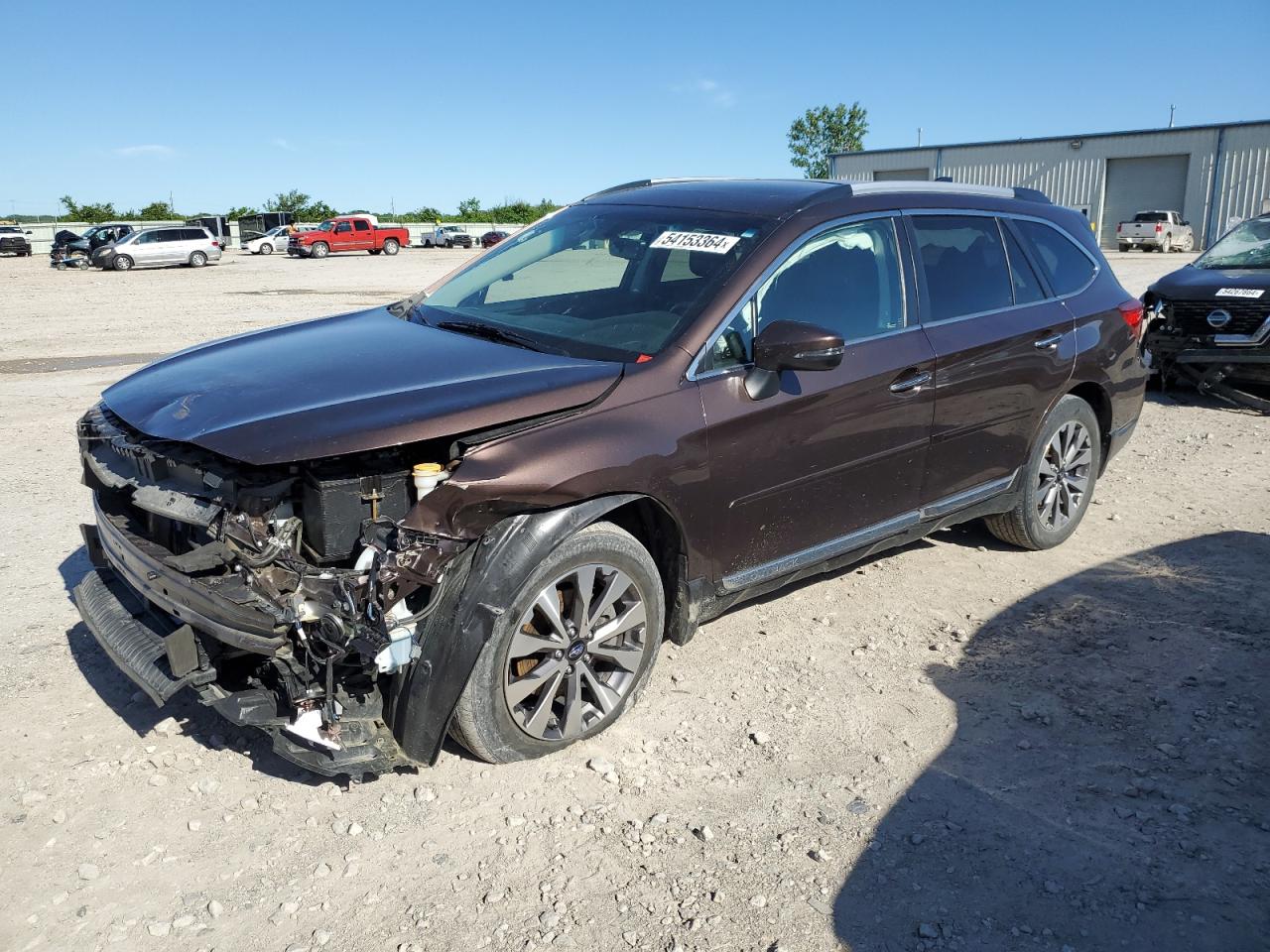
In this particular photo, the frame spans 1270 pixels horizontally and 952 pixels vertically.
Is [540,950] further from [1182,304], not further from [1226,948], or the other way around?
[1182,304]

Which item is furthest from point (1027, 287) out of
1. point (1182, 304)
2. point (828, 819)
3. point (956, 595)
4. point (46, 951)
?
point (1182, 304)

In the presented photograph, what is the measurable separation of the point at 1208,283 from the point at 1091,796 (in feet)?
25.5

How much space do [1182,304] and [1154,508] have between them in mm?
4060

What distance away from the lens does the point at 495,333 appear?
13.0 feet

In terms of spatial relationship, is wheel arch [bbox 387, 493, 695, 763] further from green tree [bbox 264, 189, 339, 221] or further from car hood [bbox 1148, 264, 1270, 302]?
green tree [bbox 264, 189, 339, 221]

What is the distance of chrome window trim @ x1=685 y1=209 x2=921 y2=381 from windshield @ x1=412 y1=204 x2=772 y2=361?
11 centimetres

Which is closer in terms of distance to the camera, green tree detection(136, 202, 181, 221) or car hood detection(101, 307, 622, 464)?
car hood detection(101, 307, 622, 464)

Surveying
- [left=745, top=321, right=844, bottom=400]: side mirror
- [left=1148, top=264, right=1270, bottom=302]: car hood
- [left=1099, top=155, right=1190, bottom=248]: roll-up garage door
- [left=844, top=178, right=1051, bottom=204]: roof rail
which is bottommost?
[left=745, top=321, right=844, bottom=400]: side mirror

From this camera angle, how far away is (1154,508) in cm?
641

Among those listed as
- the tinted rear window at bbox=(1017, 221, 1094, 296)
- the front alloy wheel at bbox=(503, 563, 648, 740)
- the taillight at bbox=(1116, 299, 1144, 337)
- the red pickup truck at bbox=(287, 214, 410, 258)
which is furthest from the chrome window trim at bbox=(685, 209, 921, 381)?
the red pickup truck at bbox=(287, 214, 410, 258)

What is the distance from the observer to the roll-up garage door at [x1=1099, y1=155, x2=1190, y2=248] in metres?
47.4

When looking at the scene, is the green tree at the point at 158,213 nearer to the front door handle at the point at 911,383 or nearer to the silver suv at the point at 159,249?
the silver suv at the point at 159,249

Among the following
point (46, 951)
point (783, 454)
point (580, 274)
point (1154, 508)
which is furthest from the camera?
point (1154, 508)

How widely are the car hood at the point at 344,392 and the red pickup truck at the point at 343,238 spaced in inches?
1764
